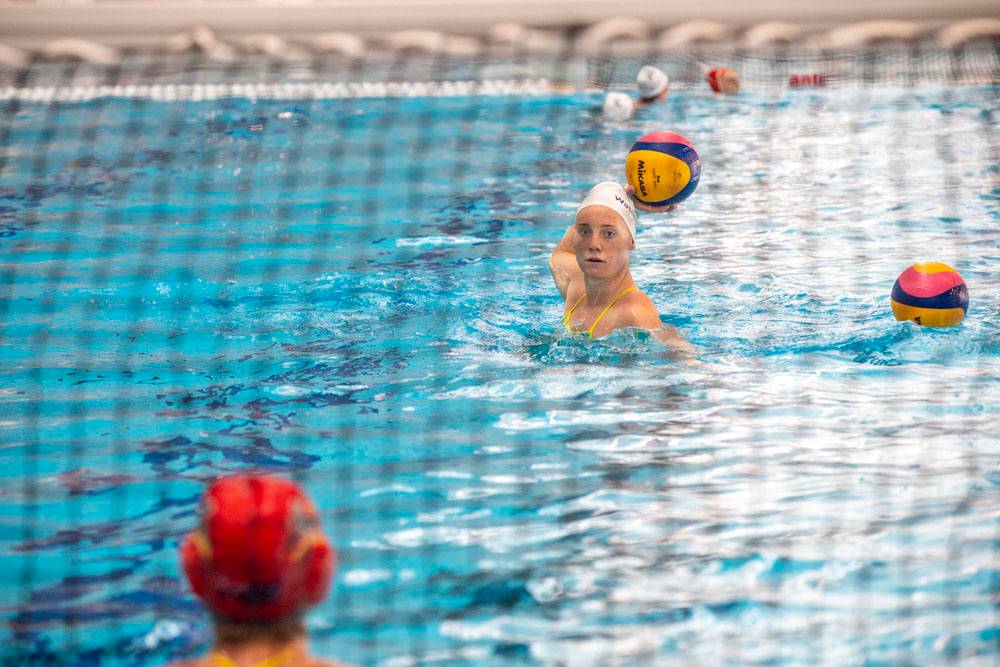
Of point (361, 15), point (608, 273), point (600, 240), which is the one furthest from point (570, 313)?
point (361, 15)

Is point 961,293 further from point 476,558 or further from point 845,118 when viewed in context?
point 845,118

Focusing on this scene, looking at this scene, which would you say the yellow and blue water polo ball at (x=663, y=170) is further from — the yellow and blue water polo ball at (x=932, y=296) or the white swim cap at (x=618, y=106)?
the white swim cap at (x=618, y=106)

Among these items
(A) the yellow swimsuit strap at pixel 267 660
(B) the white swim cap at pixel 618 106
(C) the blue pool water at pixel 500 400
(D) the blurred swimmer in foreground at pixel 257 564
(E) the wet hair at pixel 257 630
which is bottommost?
(A) the yellow swimsuit strap at pixel 267 660

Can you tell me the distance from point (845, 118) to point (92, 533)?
31.1ft

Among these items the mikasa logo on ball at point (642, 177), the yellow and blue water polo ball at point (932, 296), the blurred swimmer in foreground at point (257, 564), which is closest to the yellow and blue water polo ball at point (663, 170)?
the mikasa logo on ball at point (642, 177)

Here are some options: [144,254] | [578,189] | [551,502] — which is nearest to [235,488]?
[551,502]

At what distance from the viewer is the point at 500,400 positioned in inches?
223

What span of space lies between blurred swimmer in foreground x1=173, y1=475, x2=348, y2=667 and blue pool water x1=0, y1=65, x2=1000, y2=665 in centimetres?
130

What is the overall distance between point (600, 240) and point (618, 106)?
5.96 meters

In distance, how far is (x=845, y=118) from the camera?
11.8 m

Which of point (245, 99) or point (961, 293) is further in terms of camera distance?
point (245, 99)

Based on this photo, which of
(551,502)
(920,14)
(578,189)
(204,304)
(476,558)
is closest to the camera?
(476,558)

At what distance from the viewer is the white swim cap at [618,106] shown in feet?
38.8

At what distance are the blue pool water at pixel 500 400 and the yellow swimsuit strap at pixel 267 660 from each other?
1.28 metres
